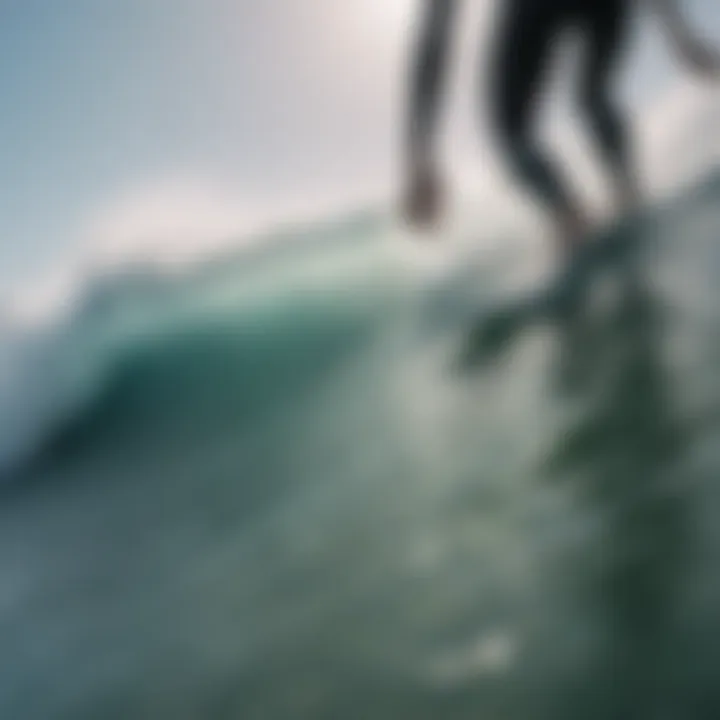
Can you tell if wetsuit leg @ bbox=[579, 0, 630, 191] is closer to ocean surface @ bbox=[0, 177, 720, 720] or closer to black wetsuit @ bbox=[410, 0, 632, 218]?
black wetsuit @ bbox=[410, 0, 632, 218]

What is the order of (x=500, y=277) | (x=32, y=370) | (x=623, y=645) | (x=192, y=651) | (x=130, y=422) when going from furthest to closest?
(x=32, y=370) → (x=130, y=422) → (x=500, y=277) → (x=192, y=651) → (x=623, y=645)

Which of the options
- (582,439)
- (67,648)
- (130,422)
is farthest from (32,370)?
(582,439)

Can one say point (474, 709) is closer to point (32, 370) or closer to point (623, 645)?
point (623, 645)

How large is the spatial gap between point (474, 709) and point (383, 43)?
88cm

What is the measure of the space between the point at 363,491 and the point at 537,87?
567 millimetres

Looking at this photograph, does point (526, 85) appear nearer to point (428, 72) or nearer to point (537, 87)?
point (537, 87)

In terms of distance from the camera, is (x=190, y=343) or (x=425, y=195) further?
(x=190, y=343)

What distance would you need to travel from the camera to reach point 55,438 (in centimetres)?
140

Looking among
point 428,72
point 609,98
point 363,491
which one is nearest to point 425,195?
point 428,72

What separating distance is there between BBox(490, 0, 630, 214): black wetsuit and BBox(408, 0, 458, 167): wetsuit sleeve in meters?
0.08

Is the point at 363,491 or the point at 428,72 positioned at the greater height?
the point at 428,72

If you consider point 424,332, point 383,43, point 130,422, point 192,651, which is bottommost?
point 192,651

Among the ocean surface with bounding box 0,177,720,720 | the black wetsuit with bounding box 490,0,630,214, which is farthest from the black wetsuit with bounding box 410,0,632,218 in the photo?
the ocean surface with bounding box 0,177,720,720

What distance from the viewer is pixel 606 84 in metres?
1.18
